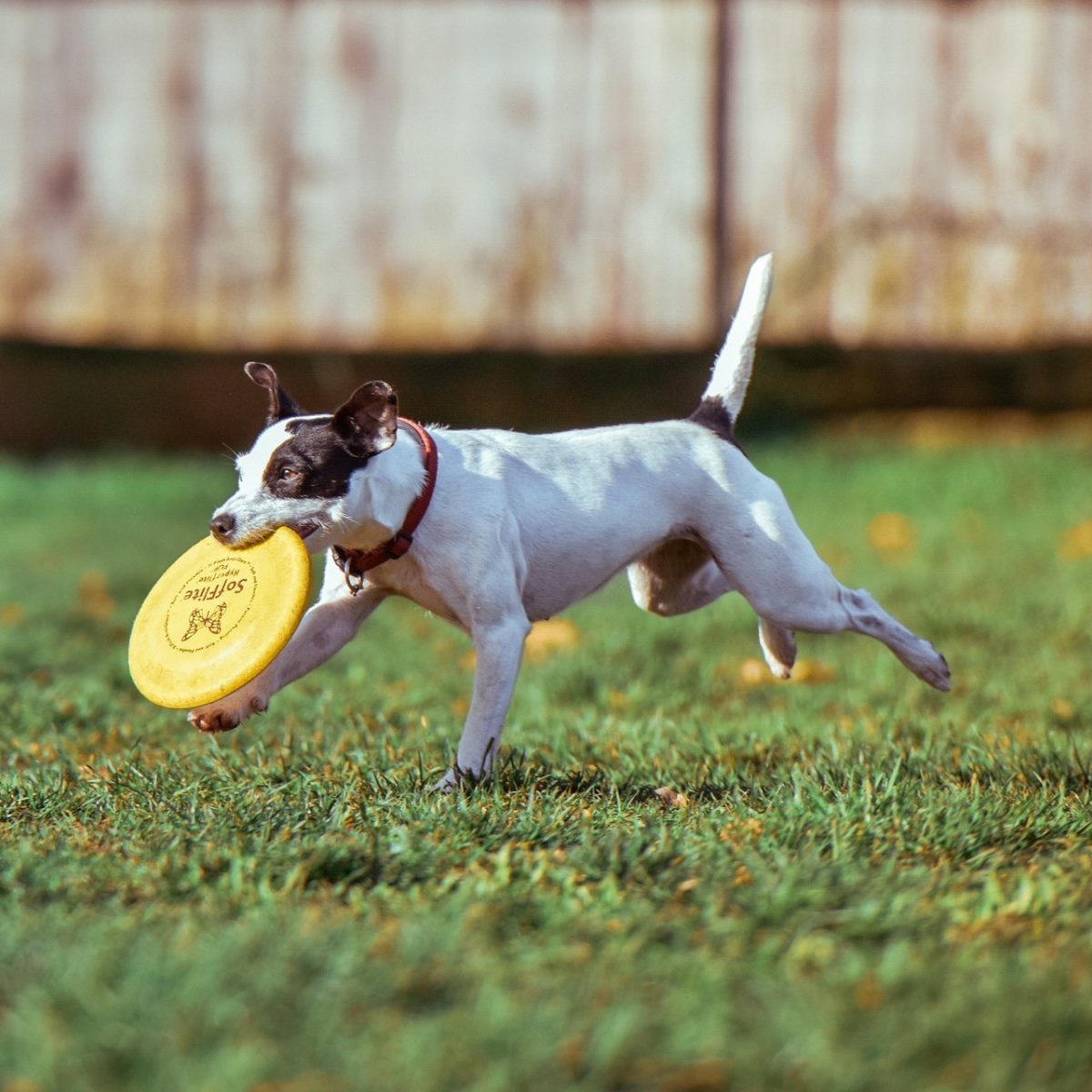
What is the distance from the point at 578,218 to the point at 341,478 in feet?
18.0

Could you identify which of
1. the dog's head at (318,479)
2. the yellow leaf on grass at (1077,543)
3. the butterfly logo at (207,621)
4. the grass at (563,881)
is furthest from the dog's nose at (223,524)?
the yellow leaf on grass at (1077,543)

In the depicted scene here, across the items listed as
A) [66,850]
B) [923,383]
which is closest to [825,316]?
[923,383]

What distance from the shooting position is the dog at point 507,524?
10.9 feet

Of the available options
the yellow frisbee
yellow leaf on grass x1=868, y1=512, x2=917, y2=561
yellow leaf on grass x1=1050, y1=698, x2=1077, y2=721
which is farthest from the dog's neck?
yellow leaf on grass x1=868, y1=512, x2=917, y2=561

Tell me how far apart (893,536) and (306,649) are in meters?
4.48

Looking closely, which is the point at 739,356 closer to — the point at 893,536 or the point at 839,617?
the point at 839,617

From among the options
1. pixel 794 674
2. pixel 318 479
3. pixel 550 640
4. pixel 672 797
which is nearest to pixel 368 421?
pixel 318 479

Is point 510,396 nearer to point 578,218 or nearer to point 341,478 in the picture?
point 578,218

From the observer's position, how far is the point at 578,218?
8484 millimetres

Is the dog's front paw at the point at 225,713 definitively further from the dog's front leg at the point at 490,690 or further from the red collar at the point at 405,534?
the dog's front leg at the point at 490,690

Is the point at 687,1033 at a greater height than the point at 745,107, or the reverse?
the point at 745,107

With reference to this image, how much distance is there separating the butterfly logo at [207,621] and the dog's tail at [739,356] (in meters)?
1.34

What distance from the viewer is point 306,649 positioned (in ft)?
12.2

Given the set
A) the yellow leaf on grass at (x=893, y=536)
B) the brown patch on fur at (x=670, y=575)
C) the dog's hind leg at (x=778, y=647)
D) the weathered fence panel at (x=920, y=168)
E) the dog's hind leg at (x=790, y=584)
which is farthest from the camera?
the weathered fence panel at (x=920, y=168)
